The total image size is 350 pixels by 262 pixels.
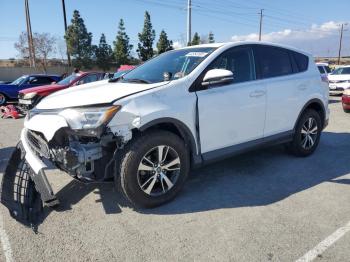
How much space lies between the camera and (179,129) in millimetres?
3602

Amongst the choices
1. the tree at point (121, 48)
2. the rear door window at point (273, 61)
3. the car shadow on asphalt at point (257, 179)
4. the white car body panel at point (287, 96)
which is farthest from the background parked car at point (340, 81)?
Answer: the tree at point (121, 48)

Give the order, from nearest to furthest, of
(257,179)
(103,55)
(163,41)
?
(257,179)
(103,55)
(163,41)

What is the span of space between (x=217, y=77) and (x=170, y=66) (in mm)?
805

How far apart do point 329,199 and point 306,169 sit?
1050mm

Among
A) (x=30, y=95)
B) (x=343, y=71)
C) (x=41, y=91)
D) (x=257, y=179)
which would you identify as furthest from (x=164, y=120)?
(x=343, y=71)

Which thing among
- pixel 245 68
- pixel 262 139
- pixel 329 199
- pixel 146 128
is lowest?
pixel 329 199

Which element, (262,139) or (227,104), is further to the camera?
(262,139)

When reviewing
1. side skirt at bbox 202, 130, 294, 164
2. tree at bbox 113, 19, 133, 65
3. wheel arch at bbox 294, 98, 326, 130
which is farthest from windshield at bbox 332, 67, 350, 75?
tree at bbox 113, 19, 133, 65

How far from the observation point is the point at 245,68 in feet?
14.1

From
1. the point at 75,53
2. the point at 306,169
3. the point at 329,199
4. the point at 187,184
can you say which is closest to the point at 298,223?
the point at 329,199

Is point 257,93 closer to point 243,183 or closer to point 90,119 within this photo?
point 243,183

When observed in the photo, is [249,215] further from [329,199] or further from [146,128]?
[146,128]

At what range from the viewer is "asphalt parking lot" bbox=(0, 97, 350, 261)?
2.77 metres

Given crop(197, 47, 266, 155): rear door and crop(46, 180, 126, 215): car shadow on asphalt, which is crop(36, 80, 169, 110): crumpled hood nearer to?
crop(197, 47, 266, 155): rear door
